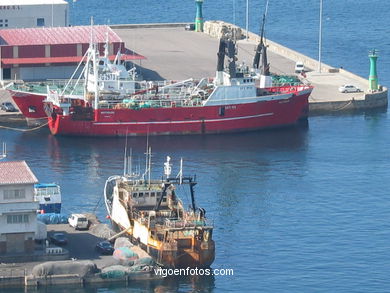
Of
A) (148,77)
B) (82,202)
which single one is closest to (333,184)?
(82,202)

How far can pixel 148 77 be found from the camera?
112812 mm

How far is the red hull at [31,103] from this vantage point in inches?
4016

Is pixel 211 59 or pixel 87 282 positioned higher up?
A: pixel 211 59

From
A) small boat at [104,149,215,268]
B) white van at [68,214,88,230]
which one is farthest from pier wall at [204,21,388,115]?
white van at [68,214,88,230]

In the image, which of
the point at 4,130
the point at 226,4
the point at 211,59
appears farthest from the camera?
the point at 226,4

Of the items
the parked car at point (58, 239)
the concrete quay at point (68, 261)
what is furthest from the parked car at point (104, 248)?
the parked car at point (58, 239)

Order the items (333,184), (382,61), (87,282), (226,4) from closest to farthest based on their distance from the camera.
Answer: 1. (87,282)
2. (333,184)
3. (382,61)
4. (226,4)

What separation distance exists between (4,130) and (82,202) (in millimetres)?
21824

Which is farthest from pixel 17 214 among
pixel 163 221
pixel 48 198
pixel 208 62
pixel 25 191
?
pixel 208 62

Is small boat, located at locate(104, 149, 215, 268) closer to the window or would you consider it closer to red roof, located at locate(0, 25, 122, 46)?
red roof, located at locate(0, 25, 122, 46)

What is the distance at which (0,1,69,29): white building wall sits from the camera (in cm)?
12388

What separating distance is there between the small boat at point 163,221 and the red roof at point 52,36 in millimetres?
36784

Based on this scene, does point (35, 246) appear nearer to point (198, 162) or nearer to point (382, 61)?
point (198, 162)

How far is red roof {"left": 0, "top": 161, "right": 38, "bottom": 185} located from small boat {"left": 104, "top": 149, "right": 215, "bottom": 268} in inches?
217
